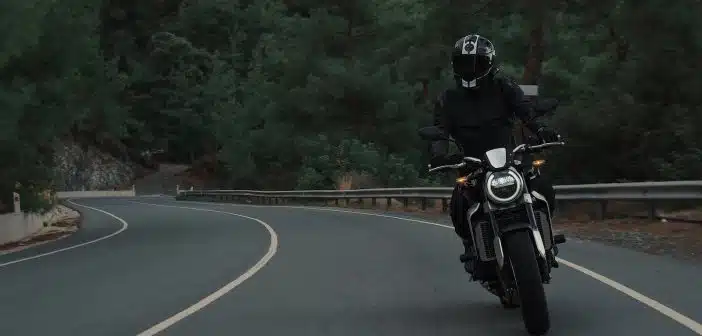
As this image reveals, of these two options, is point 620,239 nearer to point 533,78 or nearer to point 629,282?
point 629,282

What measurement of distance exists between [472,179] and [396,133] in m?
51.7

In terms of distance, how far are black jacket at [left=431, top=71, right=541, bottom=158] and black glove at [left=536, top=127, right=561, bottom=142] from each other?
152mm

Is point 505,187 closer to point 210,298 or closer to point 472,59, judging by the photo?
point 472,59

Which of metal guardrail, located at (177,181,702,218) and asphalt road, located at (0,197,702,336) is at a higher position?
metal guardrail, located at (177,181,702,218)

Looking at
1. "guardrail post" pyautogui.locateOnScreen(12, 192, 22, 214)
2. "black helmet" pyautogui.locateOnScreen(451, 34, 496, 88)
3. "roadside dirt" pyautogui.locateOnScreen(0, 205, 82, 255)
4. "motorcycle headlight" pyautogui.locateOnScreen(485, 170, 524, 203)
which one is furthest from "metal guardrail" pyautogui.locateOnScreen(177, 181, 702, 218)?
"guardrail post" pyautogui.locateOnScreen(12, 192, 22, 214)

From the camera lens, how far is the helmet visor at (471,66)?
7.91 m

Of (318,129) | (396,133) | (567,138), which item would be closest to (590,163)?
(567,138)

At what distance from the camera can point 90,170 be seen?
314 ft

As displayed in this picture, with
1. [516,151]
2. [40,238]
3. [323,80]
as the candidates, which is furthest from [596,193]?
[323,80]

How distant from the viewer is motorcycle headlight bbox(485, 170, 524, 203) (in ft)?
23.6

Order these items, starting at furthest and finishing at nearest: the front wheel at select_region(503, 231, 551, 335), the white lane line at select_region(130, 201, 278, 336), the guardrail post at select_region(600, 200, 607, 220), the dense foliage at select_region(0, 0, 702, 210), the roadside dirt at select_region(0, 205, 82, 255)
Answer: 1. the dense foliage at select_region(0, 0, 702, 210)
2. the roadside dirt at select_region(0, 205, 82, 255)
3. the guardrail post at select_region(600, 200, 607, 220)
4. the white lane line at select_region(130, 201, 278, 336)
5. the front wheel at select_region(503, 231, 551, 335)

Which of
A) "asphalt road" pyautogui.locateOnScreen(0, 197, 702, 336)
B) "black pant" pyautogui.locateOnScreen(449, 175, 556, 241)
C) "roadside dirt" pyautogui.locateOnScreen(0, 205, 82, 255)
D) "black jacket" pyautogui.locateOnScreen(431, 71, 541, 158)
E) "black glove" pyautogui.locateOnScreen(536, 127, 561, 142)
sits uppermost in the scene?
"black jacket" pyautogui.locateOnScreen(431, 71, 541, 158)

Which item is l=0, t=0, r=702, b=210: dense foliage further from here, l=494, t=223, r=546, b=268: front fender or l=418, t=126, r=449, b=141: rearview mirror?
l=494, t=223, r=546, b=268: front fender

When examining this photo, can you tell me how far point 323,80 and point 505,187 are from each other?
5285 cm
